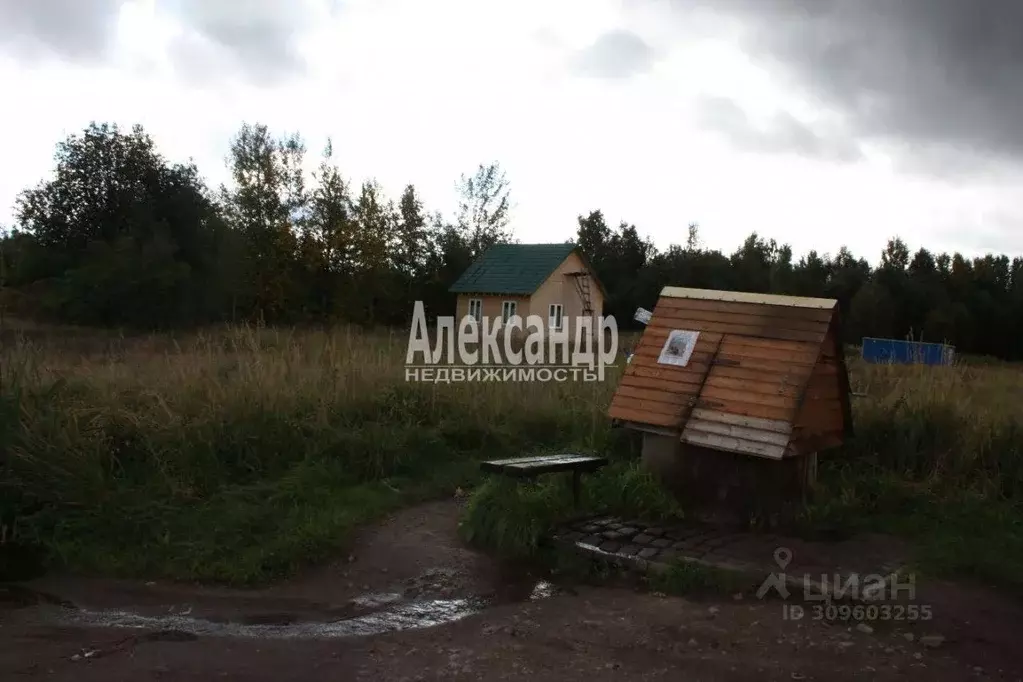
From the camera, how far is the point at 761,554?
19.8 ft

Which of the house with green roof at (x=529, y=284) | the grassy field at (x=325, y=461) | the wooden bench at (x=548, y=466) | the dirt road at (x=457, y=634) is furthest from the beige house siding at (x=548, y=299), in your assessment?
the dirt road at (x=457, y=634)

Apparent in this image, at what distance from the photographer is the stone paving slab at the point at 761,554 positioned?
218 inches

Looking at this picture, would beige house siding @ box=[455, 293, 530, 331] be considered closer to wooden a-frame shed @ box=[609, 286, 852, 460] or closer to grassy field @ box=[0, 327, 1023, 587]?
grassy field @ box=[0, 327, 1023, 587]

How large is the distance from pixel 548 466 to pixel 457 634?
6.25ft

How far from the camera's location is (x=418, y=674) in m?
4.39

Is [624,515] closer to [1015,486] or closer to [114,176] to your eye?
[1015,486]

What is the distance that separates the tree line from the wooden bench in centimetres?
1075

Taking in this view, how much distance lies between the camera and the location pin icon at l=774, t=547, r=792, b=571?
19.3 ft

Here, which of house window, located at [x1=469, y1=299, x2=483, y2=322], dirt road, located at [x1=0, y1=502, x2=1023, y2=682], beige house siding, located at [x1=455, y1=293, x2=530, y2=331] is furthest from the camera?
house window, located at [x1=469, y1=299, x2=483, y2=322]

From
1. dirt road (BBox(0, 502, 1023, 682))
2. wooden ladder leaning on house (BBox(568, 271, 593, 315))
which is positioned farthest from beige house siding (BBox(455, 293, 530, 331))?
dirt road (BBox(0, 502, 1023, 682))

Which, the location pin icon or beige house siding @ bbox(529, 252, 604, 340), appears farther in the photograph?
→ beige house siding @ bbox(529, 252, 604, 340)

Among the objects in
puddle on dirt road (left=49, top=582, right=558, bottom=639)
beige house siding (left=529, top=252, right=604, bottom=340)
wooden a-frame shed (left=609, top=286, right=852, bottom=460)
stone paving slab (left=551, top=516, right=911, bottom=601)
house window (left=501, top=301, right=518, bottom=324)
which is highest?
beige house siding (left=529, top=252, right=604, bottom=340)

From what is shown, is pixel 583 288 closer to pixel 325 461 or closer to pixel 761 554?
pixel 325 461

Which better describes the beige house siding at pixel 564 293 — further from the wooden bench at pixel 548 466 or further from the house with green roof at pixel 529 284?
the wooden bench at pixel 548 466
